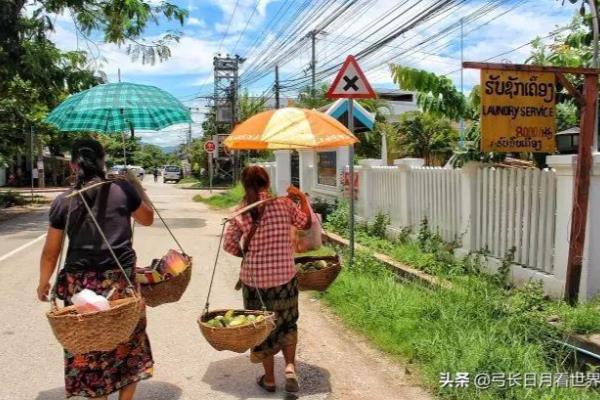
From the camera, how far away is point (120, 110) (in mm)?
5180

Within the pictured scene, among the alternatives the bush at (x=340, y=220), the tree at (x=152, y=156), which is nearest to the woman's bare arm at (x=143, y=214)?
the bush at (x=340, y=220)

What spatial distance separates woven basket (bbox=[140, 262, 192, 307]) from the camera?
406 cm

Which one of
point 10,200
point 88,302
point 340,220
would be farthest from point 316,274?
point 10,200

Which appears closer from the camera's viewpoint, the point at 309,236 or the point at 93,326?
the point at 93,326

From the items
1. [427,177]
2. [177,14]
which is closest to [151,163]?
[177,14]

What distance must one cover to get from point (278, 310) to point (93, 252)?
136 centimetres

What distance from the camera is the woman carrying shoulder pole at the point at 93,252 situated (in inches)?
133

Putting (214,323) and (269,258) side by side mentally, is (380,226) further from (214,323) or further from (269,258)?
(214,323)

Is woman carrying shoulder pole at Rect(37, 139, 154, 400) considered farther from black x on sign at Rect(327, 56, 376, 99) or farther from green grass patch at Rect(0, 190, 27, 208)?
green grass patch at Rect(0, 190, 27, 208)

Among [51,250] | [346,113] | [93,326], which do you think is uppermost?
[346,113]

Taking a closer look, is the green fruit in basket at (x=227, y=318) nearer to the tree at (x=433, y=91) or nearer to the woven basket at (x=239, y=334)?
the woven basket at (x=239, y=334)

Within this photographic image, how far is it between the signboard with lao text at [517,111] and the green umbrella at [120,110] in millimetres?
2768

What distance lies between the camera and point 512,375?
397cm

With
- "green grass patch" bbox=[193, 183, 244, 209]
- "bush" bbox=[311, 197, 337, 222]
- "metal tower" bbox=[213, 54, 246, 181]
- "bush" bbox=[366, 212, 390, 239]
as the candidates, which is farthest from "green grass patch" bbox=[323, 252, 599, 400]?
"metal tower" bbox=[213, 54, 246, 181]
